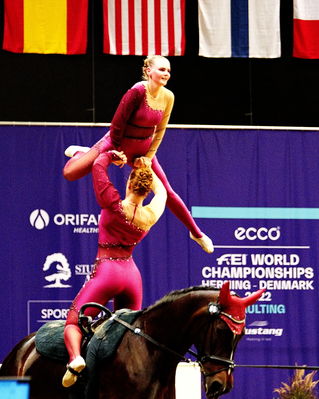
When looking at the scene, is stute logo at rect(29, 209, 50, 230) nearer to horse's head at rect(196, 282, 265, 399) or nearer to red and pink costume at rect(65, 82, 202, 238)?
red and pink costume at rect(65, 82, 202, 238)

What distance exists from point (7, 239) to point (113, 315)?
4627 mm

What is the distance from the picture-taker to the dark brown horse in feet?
16.4

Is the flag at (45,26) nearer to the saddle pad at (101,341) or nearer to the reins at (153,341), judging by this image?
the saddle pad at (101,341)

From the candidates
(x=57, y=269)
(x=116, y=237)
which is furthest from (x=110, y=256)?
(x=57, y=269)

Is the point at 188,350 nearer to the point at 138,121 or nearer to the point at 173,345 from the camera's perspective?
the point at 173,345

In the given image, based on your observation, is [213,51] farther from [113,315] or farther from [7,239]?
[113,315]

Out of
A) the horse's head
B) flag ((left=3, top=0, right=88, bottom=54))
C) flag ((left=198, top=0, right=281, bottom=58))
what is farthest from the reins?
flag ((left=198, top=0, right=281, bottom=58))

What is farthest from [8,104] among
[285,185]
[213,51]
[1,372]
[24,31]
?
[1,372]

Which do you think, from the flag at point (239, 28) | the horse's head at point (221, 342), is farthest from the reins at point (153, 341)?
the flag at point (239, 28)

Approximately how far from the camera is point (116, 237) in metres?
5.59

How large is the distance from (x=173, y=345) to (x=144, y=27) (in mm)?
5787

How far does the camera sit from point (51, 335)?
567 centimetres

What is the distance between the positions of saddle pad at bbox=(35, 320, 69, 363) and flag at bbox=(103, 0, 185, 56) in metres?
5.07

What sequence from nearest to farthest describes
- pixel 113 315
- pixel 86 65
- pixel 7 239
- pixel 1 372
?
pixel 113 315 → pixel 1 372 → pixel 7 239 → pixel 86 65
